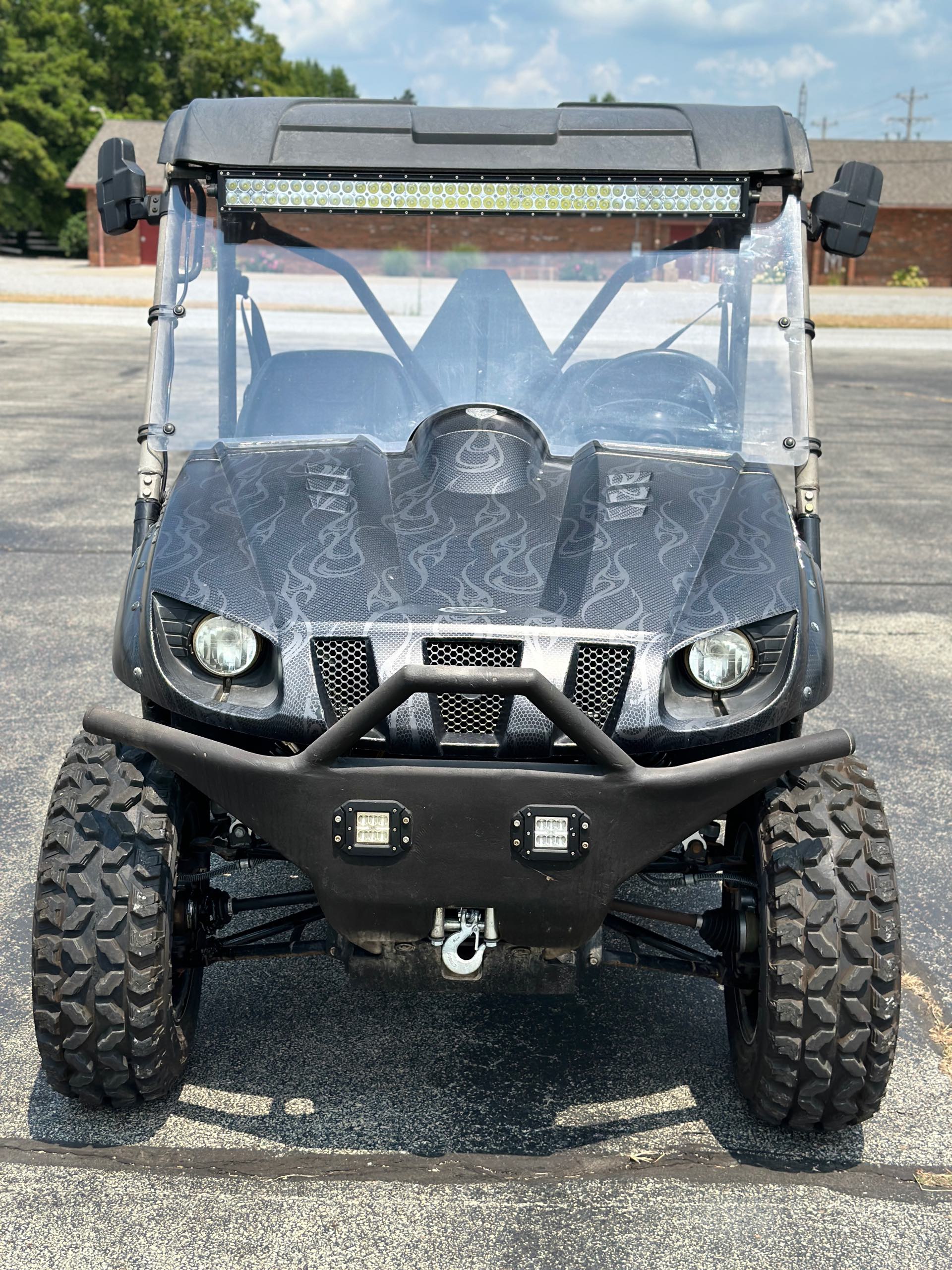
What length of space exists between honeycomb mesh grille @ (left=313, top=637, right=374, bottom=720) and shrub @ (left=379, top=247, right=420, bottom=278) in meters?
1.34

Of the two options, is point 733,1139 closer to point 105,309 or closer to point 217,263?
point 217,263

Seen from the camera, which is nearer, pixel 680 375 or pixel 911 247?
pixel 680 375

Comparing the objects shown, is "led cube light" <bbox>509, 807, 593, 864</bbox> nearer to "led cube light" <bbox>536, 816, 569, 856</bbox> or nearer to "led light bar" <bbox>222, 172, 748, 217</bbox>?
"led cube light" <bbox>536, 816, 569, 856</bbox>

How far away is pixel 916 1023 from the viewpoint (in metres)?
3.70

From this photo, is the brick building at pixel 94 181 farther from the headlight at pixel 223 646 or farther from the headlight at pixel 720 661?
the headlight at pixel 720 661

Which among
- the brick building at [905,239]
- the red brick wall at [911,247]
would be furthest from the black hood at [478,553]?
the red brick wall at [911,247]

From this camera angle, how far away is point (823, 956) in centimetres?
289

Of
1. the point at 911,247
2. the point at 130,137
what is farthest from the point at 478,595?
the point at 130,137

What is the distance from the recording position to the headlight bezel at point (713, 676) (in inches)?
113

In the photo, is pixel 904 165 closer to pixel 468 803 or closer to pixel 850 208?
pixel 850 208

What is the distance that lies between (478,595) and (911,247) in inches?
2362

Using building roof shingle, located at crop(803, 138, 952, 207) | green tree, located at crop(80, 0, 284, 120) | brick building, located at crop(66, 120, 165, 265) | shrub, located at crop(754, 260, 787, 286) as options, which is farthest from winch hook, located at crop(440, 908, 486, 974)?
green tree, located at crop(80, 0, 284, 120)

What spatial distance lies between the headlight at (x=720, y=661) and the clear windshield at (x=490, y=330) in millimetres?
869

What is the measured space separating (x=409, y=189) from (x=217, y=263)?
0.58 m
